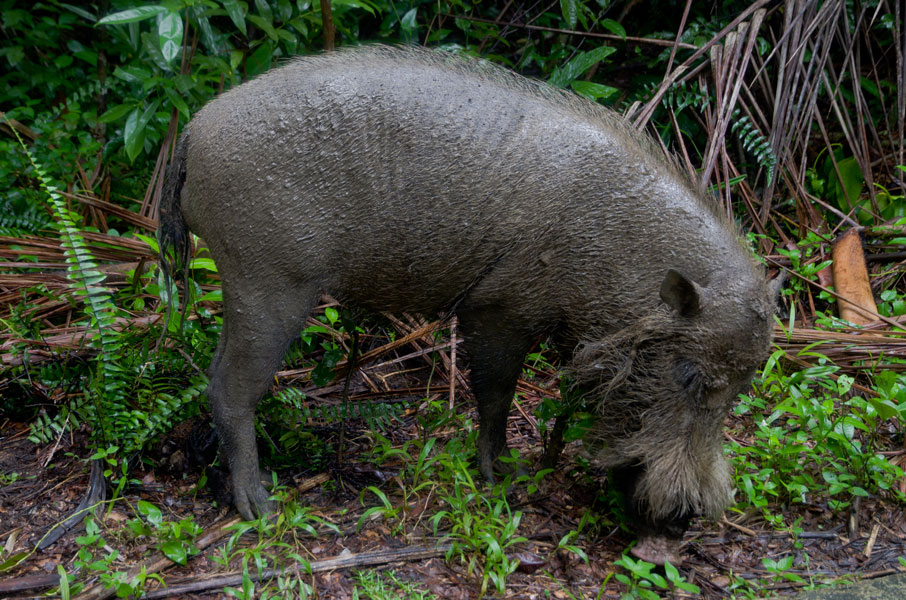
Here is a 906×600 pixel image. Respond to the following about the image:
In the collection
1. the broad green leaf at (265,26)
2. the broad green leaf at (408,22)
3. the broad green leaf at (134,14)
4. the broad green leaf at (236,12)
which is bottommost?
the broad green leaf at (408,22)

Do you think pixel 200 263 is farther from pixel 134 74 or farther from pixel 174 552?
pixel 174 552

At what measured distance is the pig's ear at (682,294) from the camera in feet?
8.59

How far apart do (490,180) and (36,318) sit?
2576 mm

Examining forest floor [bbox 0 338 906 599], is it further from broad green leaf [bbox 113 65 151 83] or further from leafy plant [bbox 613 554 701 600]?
broad green leaf [bbox 113 65 151 83]

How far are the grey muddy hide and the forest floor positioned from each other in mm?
284


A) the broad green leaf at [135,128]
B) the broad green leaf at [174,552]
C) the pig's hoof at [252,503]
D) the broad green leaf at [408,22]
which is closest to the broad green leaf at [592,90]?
the broad green leaf at [408,22]

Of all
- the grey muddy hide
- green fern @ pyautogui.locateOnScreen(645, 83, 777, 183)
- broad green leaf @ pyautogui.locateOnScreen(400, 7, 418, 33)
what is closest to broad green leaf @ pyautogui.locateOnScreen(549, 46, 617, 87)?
green fern @ pyautogui.locateOnScreen(645, 83, 777, 183)

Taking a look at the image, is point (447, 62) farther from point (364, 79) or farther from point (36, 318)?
point (36, 318)

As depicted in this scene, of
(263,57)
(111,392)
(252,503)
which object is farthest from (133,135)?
(252,503)

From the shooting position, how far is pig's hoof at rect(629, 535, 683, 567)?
2885 mm

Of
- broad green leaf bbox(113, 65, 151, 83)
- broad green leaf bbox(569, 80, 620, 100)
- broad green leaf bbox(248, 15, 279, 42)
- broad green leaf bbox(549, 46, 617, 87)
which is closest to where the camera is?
broad green leaf bbox(248, 15, 279, 42)

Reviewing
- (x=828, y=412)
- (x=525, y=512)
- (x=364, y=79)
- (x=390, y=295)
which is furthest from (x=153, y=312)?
(x=828, y=412)

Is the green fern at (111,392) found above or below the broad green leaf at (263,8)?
below

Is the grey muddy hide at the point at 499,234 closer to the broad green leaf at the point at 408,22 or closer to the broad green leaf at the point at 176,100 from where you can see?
the broad green leaf at the point at 176,100
